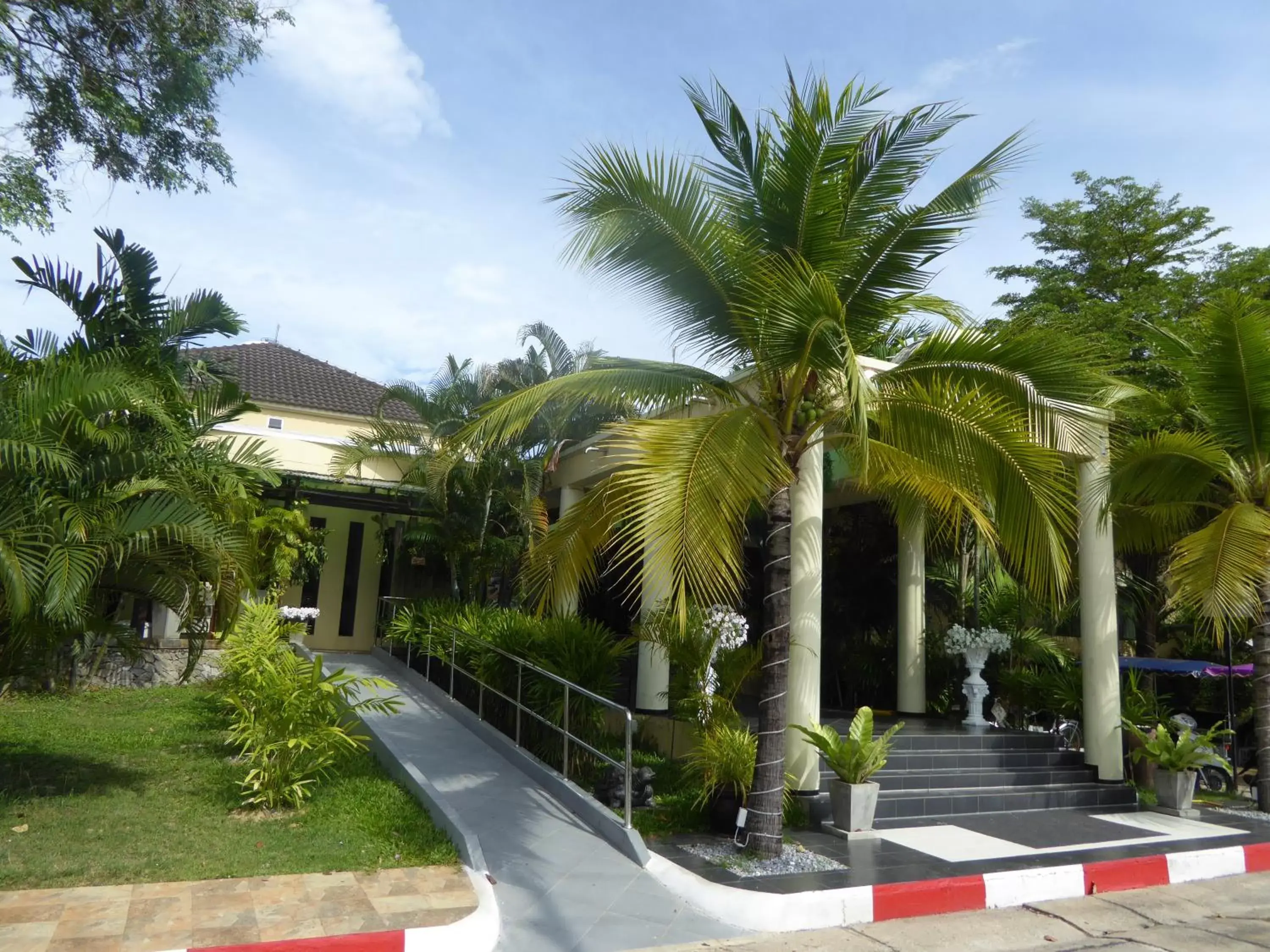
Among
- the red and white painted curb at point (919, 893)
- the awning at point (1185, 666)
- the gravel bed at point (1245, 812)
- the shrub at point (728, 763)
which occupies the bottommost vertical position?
the red and white painted curb at point (919, 893)

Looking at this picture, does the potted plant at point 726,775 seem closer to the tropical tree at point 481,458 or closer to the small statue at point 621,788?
the small statue at point 621,788

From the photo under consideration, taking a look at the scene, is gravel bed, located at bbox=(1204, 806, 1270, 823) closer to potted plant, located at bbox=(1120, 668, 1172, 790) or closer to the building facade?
potted plant, located at bbox=(1120, 668, 1172, 790)

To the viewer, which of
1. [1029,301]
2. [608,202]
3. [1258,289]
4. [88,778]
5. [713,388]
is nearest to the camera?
[608,202]

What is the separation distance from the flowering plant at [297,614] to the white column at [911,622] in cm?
859

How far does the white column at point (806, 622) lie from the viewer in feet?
27.9

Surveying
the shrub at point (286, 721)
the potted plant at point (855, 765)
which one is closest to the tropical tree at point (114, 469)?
the shrub at point (286, 721)

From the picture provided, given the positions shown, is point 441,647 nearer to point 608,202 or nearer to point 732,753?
point 732,753

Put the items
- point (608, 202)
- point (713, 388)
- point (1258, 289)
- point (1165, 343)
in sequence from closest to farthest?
point (608, 202) < point (713, 388) < point (1165, 343) < point (1258, 289)

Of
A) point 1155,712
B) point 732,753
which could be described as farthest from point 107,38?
point 1155,712

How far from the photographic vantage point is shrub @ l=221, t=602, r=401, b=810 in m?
7.60

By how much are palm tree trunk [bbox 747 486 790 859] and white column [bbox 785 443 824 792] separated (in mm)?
1086

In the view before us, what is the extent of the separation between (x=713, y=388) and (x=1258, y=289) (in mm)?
14331

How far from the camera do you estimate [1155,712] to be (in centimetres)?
1191

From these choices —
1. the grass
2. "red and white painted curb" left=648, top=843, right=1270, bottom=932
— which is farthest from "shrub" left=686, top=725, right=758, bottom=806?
the grass
